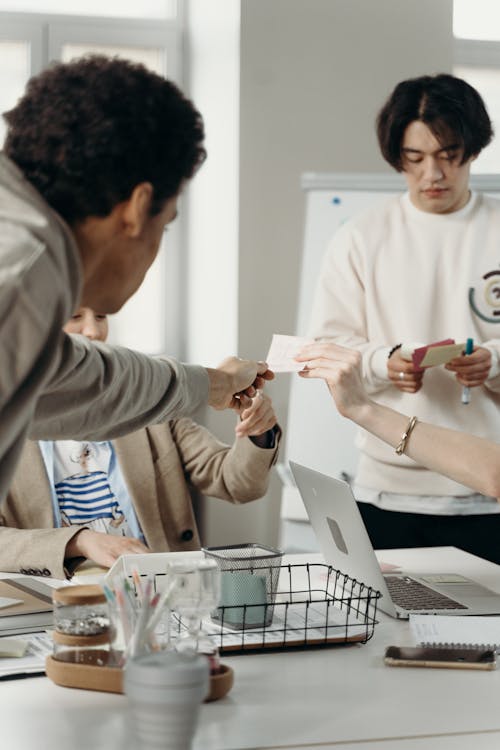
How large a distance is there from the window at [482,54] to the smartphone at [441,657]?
10.4ft

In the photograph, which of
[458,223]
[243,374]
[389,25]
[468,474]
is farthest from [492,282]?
[389,25]

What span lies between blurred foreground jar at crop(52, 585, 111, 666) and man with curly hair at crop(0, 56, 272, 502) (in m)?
0.30

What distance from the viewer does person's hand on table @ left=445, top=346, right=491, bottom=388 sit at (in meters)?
2.29

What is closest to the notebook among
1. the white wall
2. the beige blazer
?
the beige blazer

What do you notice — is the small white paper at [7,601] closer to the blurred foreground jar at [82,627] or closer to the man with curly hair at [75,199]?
the blurred foreground jar at [82,627]

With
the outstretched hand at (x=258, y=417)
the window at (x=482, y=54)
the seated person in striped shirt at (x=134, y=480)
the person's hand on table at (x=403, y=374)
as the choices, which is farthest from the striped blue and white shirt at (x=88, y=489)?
the window at (x=482, y=54)

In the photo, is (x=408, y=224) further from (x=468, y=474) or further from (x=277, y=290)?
(x=277, y=290)

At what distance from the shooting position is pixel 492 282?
2.47 metres

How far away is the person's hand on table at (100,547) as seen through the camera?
6.40 feet

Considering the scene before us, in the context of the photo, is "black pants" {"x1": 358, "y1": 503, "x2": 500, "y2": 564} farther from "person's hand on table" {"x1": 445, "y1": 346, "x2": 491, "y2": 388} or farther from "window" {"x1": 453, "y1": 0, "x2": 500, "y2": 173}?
"window" {"x1": 453, "y1": 0, "x2": 500, "y2": 173}

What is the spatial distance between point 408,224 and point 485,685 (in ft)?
5.03

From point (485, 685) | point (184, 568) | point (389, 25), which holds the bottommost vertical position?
point (485, 685)

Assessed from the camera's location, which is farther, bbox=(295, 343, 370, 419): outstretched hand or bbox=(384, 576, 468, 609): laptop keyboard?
bbox=(295, 343, 370, 419): outstretched hand

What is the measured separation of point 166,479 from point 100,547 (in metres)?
0.45
